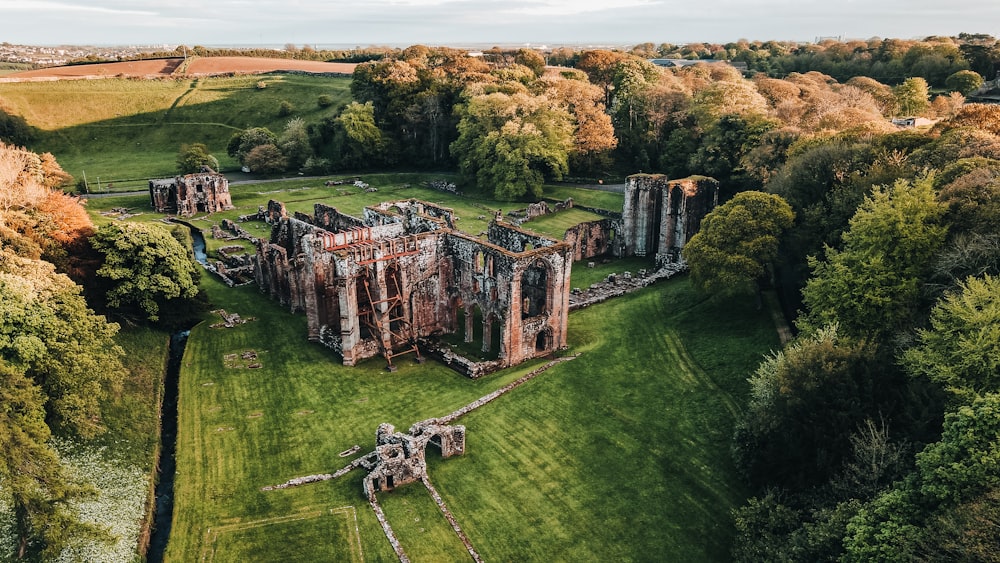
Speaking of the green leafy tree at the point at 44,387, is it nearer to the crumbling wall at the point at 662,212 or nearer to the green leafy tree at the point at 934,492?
the green leafy tree at the point at 934,492

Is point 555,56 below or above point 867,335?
above

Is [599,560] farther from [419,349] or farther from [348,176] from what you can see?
[348,176]

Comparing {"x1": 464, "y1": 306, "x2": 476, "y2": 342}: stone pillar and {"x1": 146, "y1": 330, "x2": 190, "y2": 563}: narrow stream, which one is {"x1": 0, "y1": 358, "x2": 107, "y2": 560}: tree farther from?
{"x1": 464, "y1": 306, "x2": 476, "y2": 342}: stone pillar

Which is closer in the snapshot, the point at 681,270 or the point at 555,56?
the point at 681,270

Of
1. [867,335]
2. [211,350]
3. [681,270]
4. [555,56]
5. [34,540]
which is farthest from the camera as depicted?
[555,56]

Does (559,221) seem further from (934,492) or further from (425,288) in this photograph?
(934,492)

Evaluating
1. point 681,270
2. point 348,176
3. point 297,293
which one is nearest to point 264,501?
point 297,293
